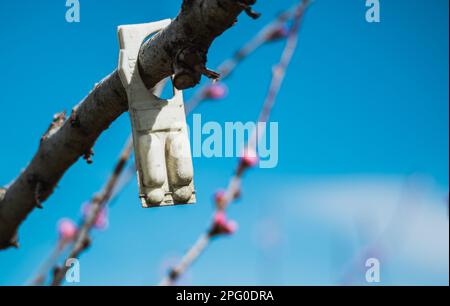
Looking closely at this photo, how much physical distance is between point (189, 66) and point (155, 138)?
186 millimetres

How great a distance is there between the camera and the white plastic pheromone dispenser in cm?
144

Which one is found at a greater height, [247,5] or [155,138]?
[247,5]

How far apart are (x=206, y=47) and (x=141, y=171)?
311mm

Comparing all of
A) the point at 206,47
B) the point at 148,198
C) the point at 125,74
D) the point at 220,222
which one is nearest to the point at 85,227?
the point at 148,198

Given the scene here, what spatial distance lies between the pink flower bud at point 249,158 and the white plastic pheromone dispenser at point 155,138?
0.69 metres

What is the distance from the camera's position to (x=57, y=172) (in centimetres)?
211

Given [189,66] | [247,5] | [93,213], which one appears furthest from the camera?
[93,213]

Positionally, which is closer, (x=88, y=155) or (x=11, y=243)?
(x=88, y=155)

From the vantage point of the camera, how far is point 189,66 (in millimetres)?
1395

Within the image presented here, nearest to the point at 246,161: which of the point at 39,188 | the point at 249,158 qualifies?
the point at 249,158

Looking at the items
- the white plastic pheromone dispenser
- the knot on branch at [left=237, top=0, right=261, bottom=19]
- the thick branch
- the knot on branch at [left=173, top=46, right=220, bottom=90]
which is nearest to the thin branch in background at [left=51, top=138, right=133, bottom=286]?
the thick branch

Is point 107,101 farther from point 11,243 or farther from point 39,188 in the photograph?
point 11,243

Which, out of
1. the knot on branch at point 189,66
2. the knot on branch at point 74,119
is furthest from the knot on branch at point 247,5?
the knot on branch at point 74,119
